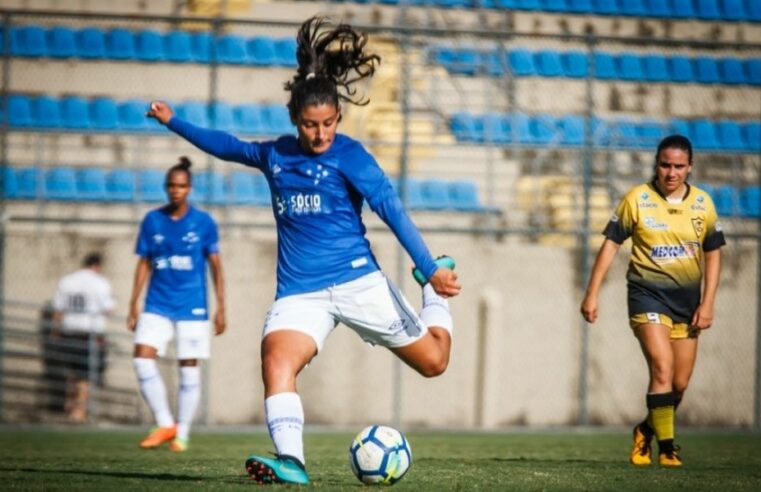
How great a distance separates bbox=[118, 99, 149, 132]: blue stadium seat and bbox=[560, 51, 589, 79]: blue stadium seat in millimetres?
6216

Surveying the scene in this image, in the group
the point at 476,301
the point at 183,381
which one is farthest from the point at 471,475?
the point at 476,301

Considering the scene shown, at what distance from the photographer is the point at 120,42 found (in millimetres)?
19047

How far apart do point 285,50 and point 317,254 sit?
41.2 feet

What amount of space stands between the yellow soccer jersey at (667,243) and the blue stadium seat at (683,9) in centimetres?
1343

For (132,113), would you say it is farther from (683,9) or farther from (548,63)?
(683,9)

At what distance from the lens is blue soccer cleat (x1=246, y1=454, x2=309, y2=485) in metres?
6.53

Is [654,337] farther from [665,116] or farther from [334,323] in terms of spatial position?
[665,116]

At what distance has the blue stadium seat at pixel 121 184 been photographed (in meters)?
16.8

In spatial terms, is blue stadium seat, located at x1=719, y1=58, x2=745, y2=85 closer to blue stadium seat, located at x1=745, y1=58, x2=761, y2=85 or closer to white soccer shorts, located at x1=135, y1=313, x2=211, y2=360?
blue stadium seat, located at x1=745, y1=58, x2=761, y2=85

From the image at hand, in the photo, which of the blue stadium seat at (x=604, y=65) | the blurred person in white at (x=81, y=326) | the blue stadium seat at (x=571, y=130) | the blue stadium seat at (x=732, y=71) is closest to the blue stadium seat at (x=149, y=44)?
the blurred person in white at (x=81, y=326)

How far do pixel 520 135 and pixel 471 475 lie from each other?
1114 cm

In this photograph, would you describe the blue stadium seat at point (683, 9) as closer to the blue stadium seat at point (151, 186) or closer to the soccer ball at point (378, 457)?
the blue stadium seat at point (151, 186)

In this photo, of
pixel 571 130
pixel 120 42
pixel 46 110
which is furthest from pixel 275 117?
pixel 571 130

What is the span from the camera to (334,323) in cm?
709
